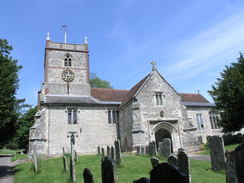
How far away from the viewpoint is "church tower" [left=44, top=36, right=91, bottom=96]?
93.2ft

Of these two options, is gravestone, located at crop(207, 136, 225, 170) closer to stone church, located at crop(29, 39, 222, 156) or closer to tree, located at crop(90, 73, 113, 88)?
stone church, located at crop(29, 39, 222, 156)

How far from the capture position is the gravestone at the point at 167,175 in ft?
9.98

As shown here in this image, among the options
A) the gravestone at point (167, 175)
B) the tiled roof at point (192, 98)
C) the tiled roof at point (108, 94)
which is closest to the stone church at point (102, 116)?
the tiled roof at point (108, 94)

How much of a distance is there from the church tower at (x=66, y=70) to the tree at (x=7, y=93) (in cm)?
1192

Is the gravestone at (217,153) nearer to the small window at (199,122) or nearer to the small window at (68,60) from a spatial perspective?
the small window at (199,122)

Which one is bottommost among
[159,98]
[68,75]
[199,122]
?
[199,122]

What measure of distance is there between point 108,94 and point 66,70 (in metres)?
6.60

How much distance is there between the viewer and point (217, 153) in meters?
11.1

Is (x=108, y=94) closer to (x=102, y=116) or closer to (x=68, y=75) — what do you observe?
(x=102, y=116)

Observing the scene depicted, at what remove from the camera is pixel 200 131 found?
96.1ft

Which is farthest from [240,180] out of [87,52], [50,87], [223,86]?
[87,52]

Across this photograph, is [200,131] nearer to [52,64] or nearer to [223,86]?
[223,86]

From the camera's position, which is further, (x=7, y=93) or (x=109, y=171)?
(x=7, y=93)

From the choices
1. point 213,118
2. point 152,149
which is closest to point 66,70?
point 152,149
